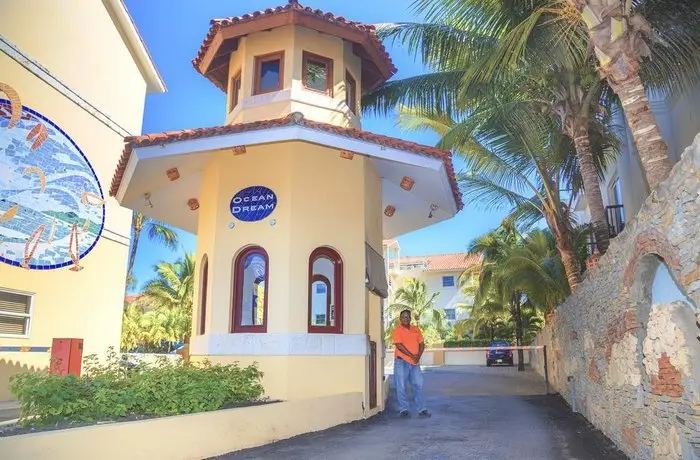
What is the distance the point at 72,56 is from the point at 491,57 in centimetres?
1190

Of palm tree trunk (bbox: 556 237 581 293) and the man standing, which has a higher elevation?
palm tree trunk (bbox: 556 237 581 293)

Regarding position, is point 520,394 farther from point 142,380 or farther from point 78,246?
point 78,246

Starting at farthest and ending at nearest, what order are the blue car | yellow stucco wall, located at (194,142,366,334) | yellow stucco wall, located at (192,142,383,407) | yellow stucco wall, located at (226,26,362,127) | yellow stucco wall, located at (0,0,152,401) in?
the blue car
yellow stucco wall, located at (0,0,152,401)
yellow stucco wall, located at (226,26,362,127)
yellow stucco wall, located at (194,142,366,334)
yellow stucco wall, located at (192,142,383,407)

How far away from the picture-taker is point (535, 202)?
1744 centimetres

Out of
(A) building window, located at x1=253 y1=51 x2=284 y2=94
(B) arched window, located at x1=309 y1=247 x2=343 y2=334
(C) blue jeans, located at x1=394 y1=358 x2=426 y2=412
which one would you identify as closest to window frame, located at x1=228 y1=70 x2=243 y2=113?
(A) building window, located at x1=253 y1=51 x2=284 y2=94

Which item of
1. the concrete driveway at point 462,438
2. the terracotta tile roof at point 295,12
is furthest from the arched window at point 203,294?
the terracotta tile roof at point 295,12

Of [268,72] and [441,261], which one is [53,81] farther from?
[441,261]

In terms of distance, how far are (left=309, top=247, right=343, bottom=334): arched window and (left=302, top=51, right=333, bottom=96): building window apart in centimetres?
367

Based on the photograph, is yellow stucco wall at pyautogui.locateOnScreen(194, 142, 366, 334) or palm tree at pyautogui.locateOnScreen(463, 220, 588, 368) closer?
yellow stucco wall at pyautogui.locateOnScreen(194, 142, 366, 334)

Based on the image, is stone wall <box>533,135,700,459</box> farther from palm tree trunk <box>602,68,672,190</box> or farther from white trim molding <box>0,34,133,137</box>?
white trim molding <box>0,34,133,137</box>

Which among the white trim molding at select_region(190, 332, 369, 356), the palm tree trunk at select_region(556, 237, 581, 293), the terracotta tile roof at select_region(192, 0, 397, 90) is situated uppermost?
the terracotta tile roof at select_region(192, 0, 397, 90)

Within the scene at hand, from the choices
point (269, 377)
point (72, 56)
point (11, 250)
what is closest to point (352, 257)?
point (269, 377)

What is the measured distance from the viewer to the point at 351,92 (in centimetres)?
1255

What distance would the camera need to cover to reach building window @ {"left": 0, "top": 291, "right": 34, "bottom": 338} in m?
12.6
